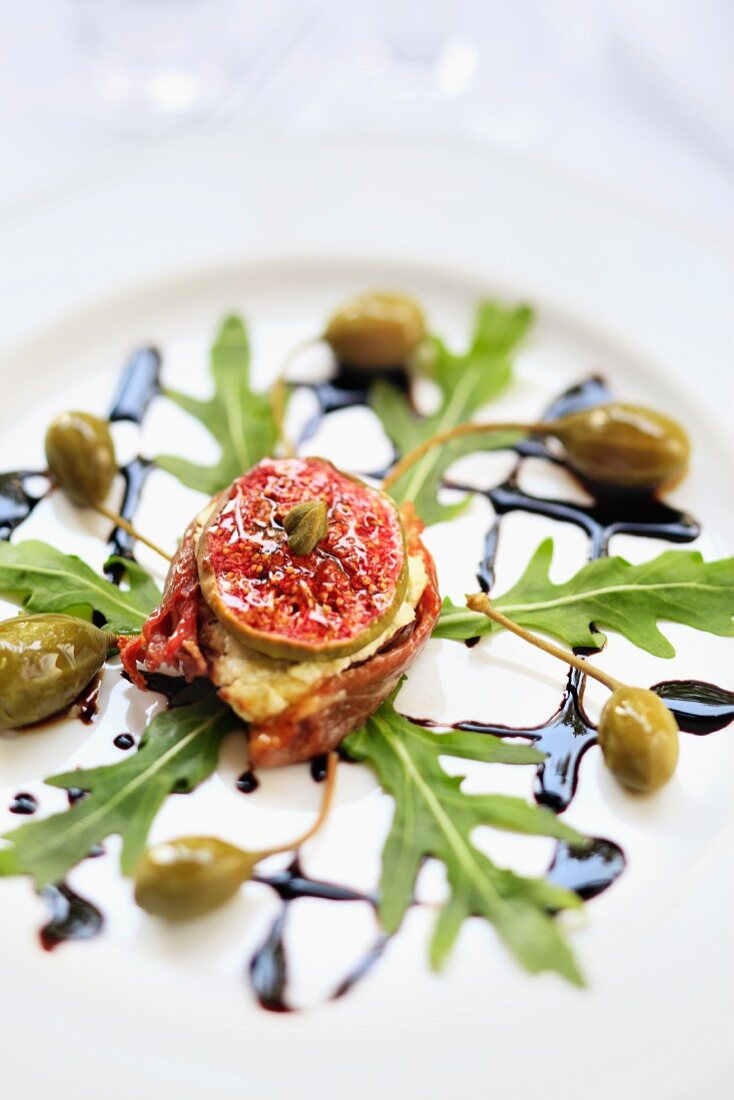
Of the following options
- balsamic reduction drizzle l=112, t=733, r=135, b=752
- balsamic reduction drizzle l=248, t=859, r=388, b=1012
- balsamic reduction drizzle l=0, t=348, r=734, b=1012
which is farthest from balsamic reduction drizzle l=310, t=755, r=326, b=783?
balsamic reduction drizzle l=112, t=733, r=135, b=752

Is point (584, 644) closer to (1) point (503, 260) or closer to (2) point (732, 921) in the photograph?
(2) point (732, 921)

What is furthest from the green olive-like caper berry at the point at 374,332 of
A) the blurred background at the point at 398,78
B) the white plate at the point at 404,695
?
the blurred background at the point at 398,78

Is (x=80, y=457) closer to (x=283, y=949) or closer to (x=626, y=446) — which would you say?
(x=283, y=949)

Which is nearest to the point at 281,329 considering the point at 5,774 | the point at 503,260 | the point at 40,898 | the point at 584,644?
the point at 503,260

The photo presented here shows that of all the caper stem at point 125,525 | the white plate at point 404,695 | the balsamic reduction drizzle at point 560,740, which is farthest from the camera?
the caper stem at point 125,525

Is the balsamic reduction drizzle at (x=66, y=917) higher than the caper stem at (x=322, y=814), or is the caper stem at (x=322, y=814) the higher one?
the caper stem at (x=322, y=814)

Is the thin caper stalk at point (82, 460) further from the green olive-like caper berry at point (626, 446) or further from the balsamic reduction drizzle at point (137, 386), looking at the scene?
the green olive-like caper berry at point (626, 446)

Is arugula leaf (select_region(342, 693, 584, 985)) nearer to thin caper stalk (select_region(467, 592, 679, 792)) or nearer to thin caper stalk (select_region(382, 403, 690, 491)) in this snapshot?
thin caper stalk (select_region(467, 592, 679, 792))
